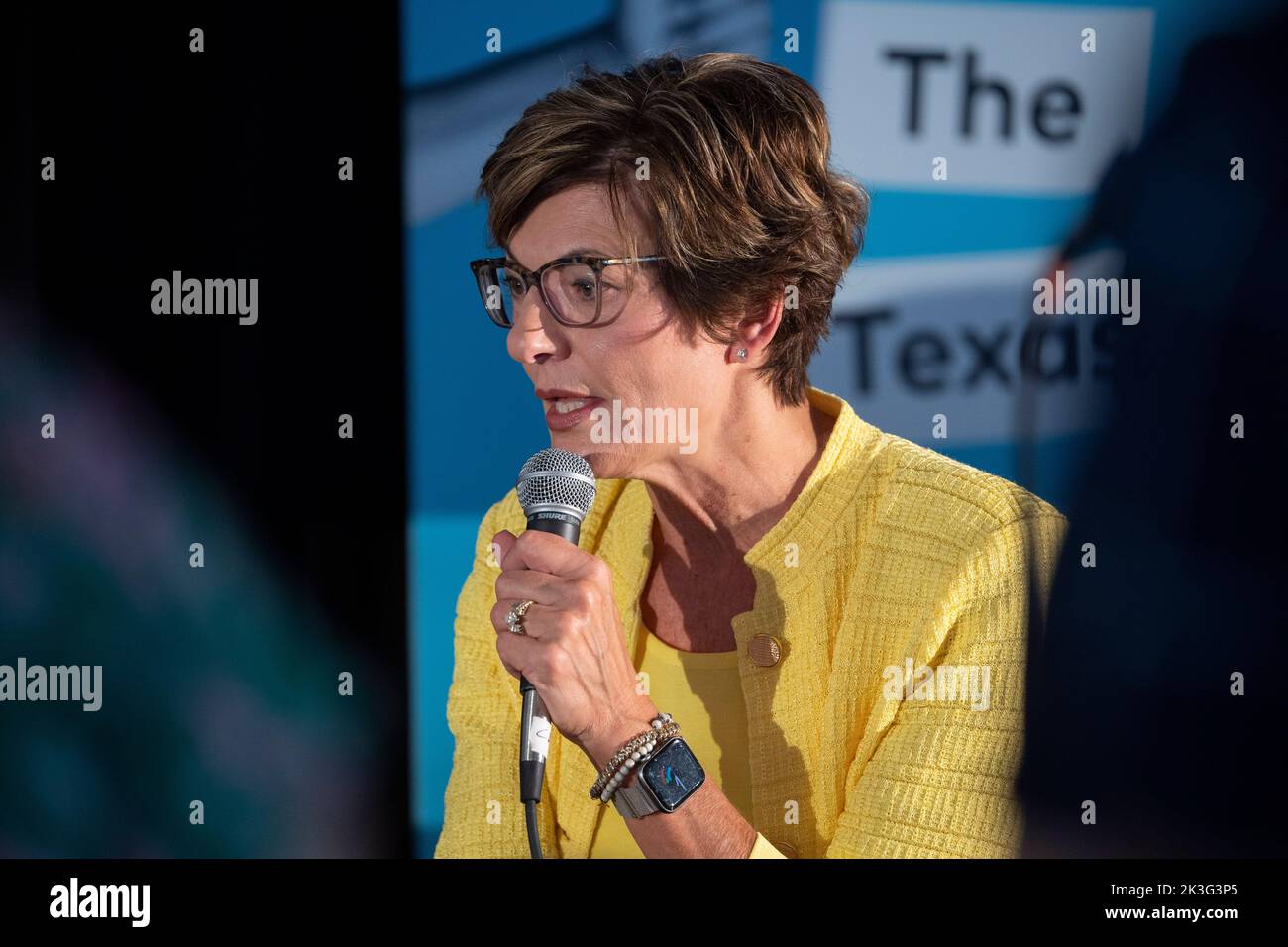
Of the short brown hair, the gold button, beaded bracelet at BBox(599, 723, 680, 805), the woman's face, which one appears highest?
the short brown hair

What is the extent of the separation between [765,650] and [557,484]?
18.9 inches

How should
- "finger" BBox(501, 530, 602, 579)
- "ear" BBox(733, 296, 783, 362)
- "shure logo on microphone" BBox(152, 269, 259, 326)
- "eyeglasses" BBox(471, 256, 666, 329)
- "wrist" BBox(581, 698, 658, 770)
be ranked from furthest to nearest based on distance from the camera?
"shure logo on microphone" BBox(152, 269, 259, 326) < "ear" BBox(733, 296, 783, 362) < "eyeglasses" BBox(471, 256, 666, 329) < "wrist" BBox(581, 698, 658, 770) < "finger" BBox(501, 530, 602, 579)

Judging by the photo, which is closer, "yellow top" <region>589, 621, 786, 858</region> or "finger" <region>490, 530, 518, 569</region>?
"finger" <region>490, 530, 518, 569</region>

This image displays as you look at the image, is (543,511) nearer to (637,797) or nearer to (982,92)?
(637,797)

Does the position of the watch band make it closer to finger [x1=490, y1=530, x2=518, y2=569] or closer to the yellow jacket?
the yellow jacket

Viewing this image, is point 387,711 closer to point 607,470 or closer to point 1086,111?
point 607,470

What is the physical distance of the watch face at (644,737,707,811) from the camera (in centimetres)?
189

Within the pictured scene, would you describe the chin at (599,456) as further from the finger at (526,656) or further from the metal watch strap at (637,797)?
the metal watch strap at (637,797)

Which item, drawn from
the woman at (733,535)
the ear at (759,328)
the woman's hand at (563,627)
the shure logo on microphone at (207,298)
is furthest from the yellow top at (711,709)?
the shure logo on microphone at (207,298)

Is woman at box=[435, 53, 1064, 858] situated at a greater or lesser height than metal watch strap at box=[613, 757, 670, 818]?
greater

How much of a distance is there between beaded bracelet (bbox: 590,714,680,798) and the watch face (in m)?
0.02
